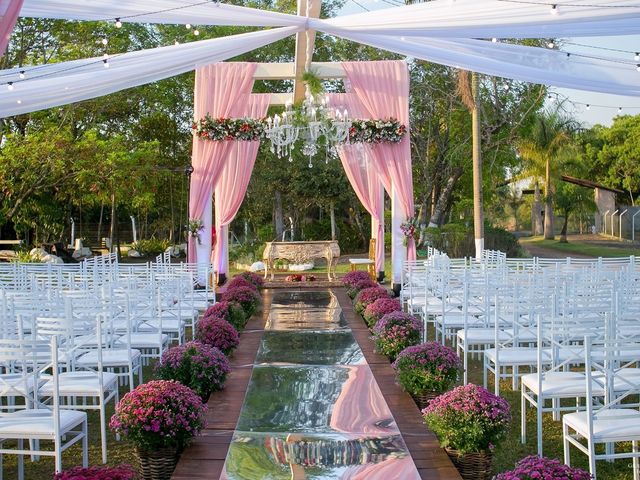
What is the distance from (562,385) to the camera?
484 cm

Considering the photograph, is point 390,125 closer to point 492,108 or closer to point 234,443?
point 492,108

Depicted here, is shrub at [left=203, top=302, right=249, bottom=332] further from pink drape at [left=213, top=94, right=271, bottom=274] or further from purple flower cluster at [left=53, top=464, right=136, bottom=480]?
pink drape at [left=213, top=94, right=271, bottom=274]

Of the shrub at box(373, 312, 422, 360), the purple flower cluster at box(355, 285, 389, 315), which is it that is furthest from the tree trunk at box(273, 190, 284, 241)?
the shrub at box(373, 312, 422, 360)

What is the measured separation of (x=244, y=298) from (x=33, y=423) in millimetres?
5922

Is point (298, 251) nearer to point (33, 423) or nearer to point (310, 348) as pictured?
point (310, 348)

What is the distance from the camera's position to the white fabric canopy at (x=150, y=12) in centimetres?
665

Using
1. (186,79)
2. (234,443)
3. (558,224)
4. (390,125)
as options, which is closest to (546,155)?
(558,224)

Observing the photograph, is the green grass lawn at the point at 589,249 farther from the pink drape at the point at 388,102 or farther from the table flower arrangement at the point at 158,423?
the table flower arrangement at the point at 158,423

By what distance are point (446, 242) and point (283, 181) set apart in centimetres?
464

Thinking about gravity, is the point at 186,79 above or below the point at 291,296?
above

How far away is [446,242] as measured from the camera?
18797mm

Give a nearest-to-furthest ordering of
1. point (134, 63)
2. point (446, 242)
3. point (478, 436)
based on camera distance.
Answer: point (478, 436) < point (134, 63) < point (446, 242)

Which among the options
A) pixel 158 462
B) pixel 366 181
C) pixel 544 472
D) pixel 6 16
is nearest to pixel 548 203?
pixel 366 181

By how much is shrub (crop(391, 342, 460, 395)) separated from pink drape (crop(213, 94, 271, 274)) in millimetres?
8387
